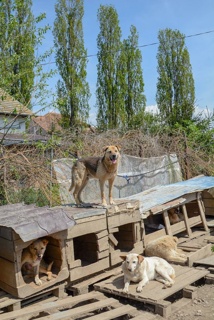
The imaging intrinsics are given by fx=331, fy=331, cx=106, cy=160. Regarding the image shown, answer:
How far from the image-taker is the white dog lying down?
16.0ft

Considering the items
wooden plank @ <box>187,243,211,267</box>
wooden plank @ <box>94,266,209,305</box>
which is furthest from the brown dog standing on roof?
wooden plank @ <box>187,243,211,267</box>

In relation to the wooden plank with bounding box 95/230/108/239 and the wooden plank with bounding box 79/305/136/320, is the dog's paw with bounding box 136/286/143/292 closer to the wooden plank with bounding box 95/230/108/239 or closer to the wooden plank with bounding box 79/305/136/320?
the wooden plank with bounding box 79/305/136/320

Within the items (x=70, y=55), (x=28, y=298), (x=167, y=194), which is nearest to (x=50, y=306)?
(x=28, y=298)

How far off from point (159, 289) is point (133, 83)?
21.5 m

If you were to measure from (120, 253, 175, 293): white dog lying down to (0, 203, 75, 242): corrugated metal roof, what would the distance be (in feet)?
Result: 3.48

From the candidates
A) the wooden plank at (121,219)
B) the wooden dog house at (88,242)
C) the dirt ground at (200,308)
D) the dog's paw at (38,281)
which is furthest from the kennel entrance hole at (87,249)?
the dirt ground at (200,308)

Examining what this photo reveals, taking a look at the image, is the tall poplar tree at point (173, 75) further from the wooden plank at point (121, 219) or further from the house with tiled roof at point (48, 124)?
the wooden plank at point (121, 219)

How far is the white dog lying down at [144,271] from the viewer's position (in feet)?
16.0

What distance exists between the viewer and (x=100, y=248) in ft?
17.7

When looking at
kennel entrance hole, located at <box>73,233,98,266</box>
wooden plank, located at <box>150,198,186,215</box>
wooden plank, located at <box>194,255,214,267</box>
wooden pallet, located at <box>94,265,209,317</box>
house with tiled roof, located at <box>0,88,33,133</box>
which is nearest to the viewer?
wooden pallet, located at <box>94,265,209,317</box>

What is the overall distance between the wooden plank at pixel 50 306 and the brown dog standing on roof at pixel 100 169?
1535 mm

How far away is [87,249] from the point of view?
5883mm

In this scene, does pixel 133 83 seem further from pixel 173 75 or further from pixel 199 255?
pixel 199 255

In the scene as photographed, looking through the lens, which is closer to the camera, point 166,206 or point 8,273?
point 8,273
